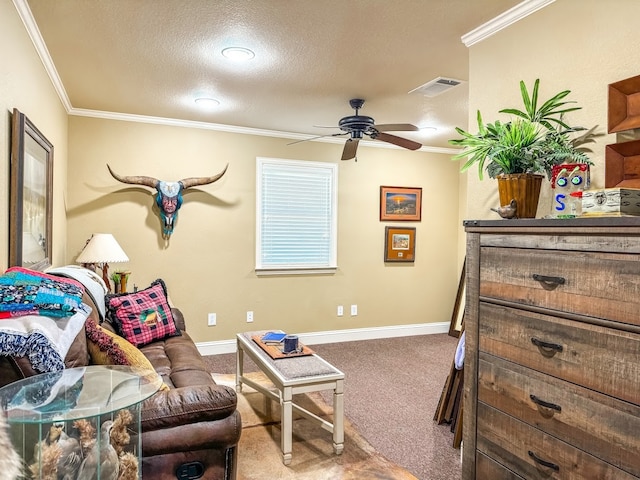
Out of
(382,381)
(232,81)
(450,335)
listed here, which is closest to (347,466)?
(382,381)

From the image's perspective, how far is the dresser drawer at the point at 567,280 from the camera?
1.18 m

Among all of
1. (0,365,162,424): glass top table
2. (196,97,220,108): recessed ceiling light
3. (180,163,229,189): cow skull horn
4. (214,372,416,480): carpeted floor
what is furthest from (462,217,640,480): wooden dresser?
(180,163,229,189): cow skull horn

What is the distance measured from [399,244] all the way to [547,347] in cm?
422

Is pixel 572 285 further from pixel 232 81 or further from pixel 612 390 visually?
pixel 232 81

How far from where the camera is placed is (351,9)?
219 centimetres

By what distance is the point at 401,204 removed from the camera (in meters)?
5.59

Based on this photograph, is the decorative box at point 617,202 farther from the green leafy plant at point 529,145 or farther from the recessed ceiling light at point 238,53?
the recessed ceiling light at point 238,53

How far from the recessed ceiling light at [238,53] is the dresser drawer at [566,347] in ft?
6.96

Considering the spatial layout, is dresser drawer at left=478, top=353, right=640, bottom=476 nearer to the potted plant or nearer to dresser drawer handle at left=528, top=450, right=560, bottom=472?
dresser drawer handle at left=528, top=450, right=560, bottom=472

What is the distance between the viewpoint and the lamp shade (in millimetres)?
3734

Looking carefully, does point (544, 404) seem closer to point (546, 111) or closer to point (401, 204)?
point (546, 111)

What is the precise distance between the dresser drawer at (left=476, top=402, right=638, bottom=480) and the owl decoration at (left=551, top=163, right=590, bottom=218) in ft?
2.57

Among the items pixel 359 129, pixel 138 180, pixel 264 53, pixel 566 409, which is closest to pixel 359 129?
pixel 359 129

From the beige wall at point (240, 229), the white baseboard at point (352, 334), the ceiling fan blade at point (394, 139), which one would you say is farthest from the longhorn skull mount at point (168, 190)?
the ceiling fan blade at point (394, 139)
